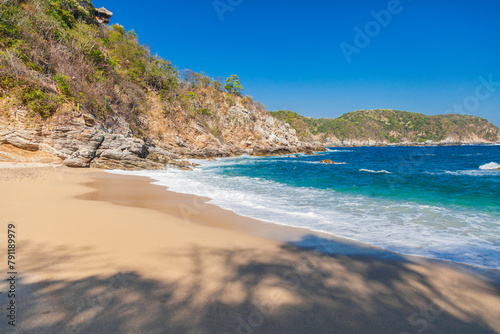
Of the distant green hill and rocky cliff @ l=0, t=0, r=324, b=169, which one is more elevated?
the distant green hill

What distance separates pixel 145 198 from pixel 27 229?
4138mm

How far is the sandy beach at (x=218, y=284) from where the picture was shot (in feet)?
6.77

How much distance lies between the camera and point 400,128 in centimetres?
15488

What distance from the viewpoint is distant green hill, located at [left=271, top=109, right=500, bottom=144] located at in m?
138

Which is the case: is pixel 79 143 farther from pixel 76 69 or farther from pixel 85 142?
pixel 76 69

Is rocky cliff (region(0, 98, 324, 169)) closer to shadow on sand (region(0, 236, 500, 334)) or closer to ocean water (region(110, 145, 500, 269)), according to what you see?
ocean water (region(110, 145, 500, 269))

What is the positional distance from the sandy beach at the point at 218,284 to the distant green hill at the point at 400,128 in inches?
4529

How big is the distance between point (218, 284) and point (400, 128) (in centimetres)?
18737

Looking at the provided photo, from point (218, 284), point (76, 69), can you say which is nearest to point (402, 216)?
point (218, 284)

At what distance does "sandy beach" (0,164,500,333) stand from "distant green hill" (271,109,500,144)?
115044mm

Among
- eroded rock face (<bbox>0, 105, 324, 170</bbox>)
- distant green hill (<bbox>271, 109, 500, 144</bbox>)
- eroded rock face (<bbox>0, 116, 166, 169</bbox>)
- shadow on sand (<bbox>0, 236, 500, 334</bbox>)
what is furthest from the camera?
distant green hill (<bbox>271, 109, 500, 144</bbox>)

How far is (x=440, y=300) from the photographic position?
262cm

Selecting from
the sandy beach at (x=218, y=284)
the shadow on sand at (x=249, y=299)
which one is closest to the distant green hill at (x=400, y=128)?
the sandy beach at (x=218, y=284)

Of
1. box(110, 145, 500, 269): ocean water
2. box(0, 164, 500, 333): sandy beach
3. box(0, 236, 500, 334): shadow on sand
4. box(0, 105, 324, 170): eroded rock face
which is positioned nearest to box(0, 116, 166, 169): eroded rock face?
box(0, 105, 324, 170): eroded rock face
